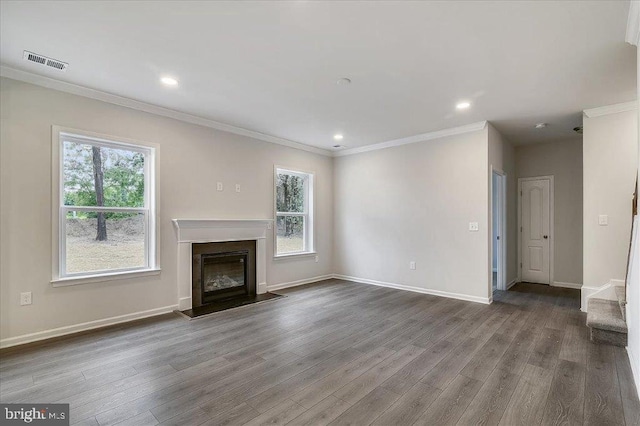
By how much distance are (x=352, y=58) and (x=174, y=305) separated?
12.3 feet

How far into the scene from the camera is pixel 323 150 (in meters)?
6.32

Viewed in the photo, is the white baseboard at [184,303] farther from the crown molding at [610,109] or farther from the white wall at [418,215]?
the crown molding at [610,109]

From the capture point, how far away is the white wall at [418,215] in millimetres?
4629

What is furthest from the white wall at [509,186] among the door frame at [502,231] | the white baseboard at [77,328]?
the white baseboard at [77,328]

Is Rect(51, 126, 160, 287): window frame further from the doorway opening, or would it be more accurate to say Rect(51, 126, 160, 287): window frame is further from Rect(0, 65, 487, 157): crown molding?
the doorway opening

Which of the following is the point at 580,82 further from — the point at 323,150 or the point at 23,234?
the point at 23,234

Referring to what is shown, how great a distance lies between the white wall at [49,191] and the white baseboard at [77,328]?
4 centimetres

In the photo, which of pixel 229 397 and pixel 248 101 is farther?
pixel 248 101

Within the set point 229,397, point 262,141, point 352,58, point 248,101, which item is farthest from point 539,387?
point 262,141

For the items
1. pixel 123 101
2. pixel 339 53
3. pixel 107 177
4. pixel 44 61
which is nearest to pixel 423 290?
pixel 339 53

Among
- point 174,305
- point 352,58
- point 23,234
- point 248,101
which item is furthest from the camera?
point 174,305

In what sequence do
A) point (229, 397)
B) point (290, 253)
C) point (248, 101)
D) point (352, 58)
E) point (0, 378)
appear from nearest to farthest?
point (229, 397), point (0, 378), point (352, 58), point (248, 101), point (290, 253)

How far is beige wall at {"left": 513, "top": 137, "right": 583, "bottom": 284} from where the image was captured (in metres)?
5.46

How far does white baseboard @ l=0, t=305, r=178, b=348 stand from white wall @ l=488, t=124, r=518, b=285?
Result: 5.37m
